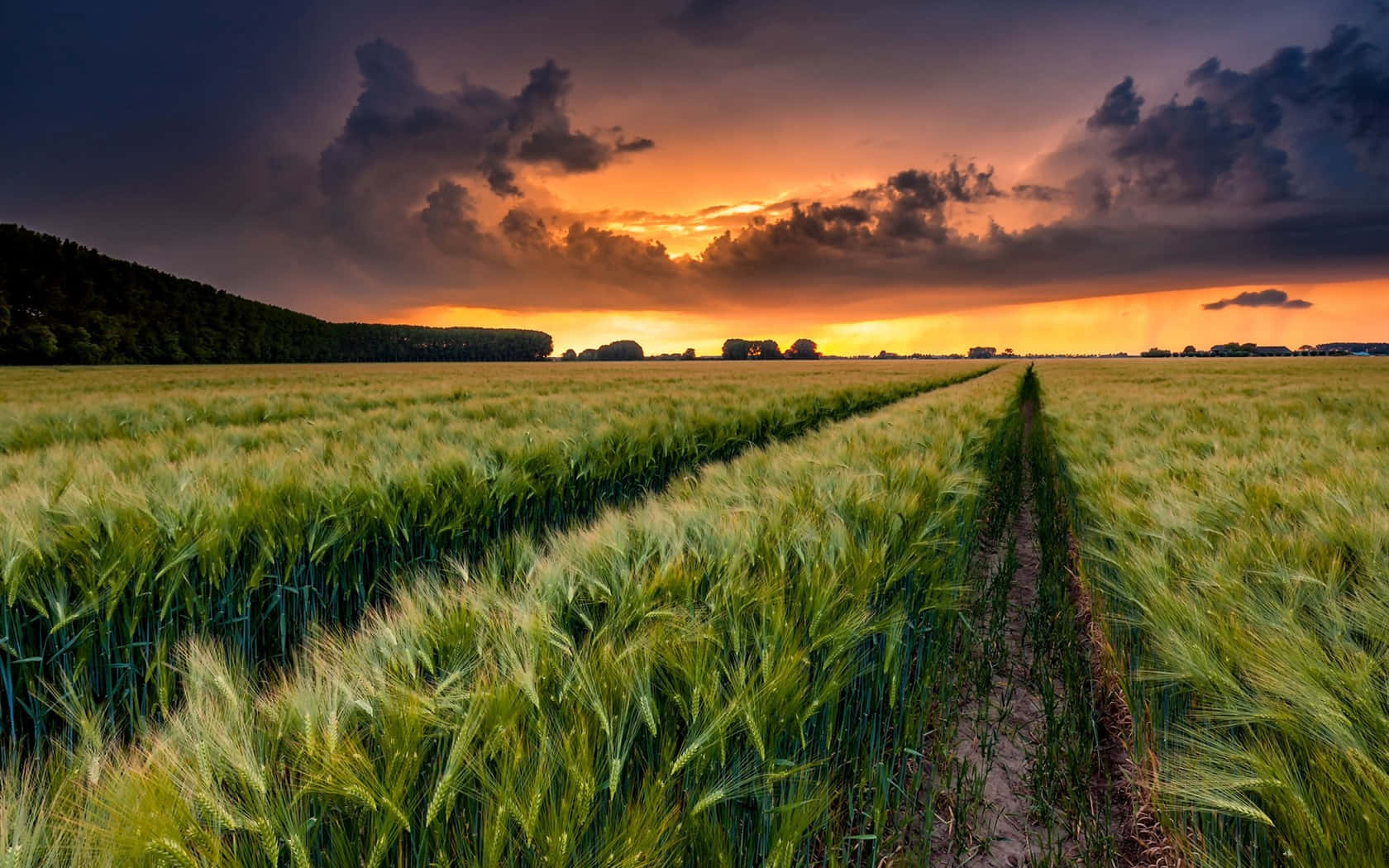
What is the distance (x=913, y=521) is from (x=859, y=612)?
39.3 inches

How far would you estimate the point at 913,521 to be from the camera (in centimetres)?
254

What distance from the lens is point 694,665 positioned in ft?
4.01

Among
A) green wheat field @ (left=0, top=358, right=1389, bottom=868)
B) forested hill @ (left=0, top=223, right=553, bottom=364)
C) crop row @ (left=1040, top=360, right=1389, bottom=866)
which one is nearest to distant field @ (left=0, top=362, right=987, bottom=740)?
green wheat field @ (left=0, top=358, right=1389, bottom=868)

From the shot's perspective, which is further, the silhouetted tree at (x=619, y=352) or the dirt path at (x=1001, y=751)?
the silhouetted tree at (x=619, y=352)

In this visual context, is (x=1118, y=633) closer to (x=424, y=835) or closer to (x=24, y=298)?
(x=424, y=835)

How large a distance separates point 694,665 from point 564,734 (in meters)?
0.32

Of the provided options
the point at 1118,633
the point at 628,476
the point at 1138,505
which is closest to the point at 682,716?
the point at 1118,633

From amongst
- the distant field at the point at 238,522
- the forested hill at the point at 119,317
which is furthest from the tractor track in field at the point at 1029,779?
the forested hill at the point at 119,317

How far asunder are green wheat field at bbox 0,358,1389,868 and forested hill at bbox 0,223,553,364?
6451 cm

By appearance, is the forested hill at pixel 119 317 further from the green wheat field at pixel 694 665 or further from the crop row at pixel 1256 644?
the crop row at pixel 1256 644

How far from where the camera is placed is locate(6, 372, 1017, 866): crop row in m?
0.87

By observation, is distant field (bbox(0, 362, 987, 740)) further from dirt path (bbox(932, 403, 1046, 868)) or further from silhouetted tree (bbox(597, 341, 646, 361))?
silhouetted tree (bbox(597, 341, 646, 361))

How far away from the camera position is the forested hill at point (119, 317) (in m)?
48.2

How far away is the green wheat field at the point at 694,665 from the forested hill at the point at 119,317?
212ft
